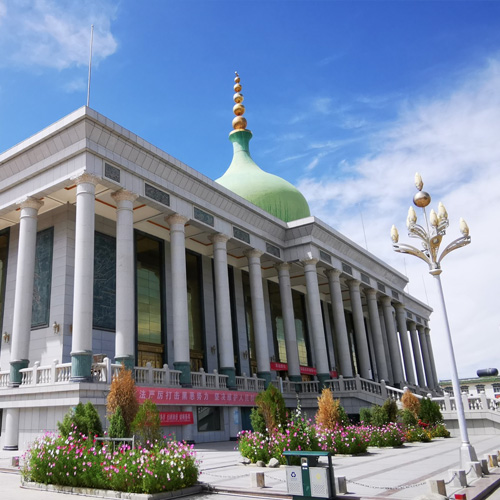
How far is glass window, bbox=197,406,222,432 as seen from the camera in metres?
23.7

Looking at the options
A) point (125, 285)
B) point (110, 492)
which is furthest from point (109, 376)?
point (110, 492)

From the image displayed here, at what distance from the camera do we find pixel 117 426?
42.3ft

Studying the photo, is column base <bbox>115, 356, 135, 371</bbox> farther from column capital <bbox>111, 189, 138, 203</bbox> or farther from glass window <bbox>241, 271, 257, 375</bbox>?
glass window <bbox>241, 271, 257, 375</bbox>

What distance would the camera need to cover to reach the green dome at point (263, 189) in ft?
119

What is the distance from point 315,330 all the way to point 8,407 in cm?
1838

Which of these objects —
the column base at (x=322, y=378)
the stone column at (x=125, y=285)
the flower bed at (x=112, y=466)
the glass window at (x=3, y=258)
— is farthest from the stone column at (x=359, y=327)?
the flower bed at (x=112, y=466)

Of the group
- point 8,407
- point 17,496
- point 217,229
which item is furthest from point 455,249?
point 8,407

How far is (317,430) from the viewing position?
17.5 metres

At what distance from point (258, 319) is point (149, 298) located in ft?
21.2

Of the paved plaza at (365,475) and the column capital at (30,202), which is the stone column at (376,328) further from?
the column capital at (30,202)

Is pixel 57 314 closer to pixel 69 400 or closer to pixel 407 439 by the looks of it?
pixel 69 400

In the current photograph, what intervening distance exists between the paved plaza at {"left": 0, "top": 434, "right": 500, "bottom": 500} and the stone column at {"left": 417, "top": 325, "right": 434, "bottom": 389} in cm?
4096

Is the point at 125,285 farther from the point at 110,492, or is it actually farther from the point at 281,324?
the point at 281,324

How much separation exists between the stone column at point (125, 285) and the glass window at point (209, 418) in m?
5.23
